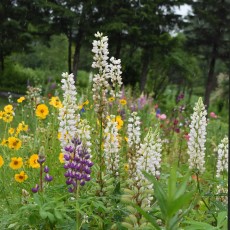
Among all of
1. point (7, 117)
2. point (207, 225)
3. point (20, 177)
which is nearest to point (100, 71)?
point (20, 177)

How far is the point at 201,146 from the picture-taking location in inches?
111

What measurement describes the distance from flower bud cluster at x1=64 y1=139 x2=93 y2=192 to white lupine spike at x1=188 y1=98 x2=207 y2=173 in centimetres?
79

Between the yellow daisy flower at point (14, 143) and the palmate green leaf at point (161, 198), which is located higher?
the palmate green leaf at point (161, 198)

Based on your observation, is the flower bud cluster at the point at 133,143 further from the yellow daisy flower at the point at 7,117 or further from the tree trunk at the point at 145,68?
the tree trunk at the point at 145,68

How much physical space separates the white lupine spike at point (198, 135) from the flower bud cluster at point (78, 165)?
0.79 meters

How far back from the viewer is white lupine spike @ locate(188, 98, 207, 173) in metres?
2.78

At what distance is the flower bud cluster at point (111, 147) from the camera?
2.72 meters

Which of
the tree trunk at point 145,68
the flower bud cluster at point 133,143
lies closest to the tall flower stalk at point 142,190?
the flower bud cluster at point 133,143

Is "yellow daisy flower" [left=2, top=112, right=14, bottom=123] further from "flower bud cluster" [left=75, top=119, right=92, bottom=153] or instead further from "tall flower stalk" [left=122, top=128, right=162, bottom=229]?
"tall flower stalk" [left=122, top=128, right=162, bottom=229]

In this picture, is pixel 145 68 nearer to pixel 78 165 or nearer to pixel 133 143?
pixel 133 143

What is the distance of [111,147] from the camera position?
2.73 m

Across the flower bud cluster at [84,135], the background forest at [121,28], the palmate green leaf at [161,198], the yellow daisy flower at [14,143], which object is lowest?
the yellow daisy flower at [14,143]

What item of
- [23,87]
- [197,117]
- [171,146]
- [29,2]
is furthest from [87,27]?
[197,117]

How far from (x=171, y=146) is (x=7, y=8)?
47.9 ft
